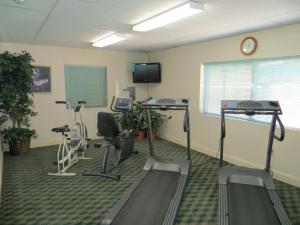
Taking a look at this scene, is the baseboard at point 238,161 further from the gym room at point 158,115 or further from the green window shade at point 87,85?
the green window shade at point 87,85

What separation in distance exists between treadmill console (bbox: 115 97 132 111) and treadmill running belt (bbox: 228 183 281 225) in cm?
218

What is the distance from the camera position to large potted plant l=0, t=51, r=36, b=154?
4340mm

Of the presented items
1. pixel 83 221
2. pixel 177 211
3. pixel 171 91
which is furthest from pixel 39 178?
pixel 171 91

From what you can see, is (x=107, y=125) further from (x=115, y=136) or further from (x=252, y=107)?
(x=252, y=107)

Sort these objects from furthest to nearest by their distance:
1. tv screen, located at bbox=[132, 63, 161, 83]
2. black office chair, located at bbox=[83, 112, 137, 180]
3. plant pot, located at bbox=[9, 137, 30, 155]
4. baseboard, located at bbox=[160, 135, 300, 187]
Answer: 1. tv screen, located at bbox=[132, 63, 161, 83]
2. plant pot, located at bbox=[9, 137, 30, 155]
3. black office chair, located at bbox=[83, 112, 137, 180]
4. baseboard, located at bbox=[160, 135, 300, 187]

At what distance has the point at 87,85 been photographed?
6000 mm

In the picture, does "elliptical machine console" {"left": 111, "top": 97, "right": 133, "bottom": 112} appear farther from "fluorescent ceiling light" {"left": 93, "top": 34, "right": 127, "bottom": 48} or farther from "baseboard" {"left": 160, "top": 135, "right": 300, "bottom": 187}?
"baseboard" {"left": 160, "top": 135, "right": 300, "bottom": 187}

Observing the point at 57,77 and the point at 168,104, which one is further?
the point at 57,77

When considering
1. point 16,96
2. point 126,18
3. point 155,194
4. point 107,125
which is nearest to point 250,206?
point 155,194

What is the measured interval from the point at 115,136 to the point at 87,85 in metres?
2.52

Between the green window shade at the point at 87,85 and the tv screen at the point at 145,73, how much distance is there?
0.84m

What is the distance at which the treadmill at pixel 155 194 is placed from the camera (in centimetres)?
250

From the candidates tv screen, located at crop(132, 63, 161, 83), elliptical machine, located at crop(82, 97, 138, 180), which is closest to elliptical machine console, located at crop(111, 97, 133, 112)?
elliptical machine, located at crop(82, 97, 138, 180)

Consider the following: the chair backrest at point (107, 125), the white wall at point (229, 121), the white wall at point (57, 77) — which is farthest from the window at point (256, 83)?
the white wall at point (57, 77)
